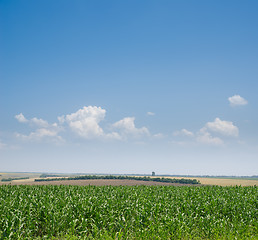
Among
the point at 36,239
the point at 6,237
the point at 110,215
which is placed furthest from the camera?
the point at 110,215

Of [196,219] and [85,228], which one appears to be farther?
[196,219]

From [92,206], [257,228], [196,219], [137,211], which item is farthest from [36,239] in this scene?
[257,228]

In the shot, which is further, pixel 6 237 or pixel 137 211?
A: pixel 137 211

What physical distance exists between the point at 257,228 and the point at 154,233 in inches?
244

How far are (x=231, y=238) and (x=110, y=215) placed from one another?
241 inches

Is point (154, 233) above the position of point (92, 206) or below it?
below

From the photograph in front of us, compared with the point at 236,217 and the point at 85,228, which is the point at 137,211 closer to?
the point at 85,228

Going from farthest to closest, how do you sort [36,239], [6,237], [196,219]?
[196,219], [36,239], [6,237]

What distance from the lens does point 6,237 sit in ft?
32.4

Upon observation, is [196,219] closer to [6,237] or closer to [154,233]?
[154,233]

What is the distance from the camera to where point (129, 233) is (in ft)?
39.0

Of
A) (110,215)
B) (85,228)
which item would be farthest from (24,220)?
(110,215)

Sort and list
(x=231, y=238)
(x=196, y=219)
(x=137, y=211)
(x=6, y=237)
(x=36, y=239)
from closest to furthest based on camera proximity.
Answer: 1. (x=6, y=237)
2. (x=36, y=239)
3. (x=231, y=238)
4. (x=137, y=211)
5. (x=196, y=219)

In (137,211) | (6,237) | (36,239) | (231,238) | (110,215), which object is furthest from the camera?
(137,211)
